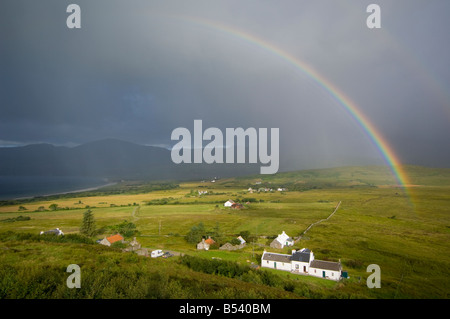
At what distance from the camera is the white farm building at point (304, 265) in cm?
2997

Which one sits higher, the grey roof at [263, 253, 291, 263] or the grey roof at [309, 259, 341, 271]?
the grey roof at [309, 259, 341, 271]

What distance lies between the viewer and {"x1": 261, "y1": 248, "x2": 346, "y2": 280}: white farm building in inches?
1180

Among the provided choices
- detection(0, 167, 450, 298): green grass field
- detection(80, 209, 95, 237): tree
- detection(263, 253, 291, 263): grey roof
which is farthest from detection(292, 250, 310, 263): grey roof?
detection(80, 209, 95, 237): tree

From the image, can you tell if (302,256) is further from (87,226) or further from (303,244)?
(87,226)

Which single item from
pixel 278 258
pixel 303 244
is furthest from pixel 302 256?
pixel 303 244

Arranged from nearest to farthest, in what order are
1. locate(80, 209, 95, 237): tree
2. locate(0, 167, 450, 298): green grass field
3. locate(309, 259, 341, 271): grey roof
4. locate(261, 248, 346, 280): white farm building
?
locate(0, 167, 450, 298): green grass field
locate(309, 259, 341, 271): grey roof
locate(261, 248, 346, 280): white farm building
locate(80, 209, 95, 237): tree

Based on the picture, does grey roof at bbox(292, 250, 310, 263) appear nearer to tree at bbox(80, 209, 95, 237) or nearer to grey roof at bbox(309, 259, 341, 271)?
grey roof at bbox(309, 259, 341, 271)

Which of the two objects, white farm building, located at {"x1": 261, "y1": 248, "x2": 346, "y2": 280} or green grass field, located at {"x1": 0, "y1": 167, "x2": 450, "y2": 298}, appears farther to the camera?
white farm building, located at {"x1": 261, "y1": 248, "x2": 346, "y2": 280}

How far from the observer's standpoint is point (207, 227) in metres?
59.0

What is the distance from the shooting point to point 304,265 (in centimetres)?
3209

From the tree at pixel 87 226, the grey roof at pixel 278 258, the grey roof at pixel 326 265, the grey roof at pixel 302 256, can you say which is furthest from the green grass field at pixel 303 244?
the grey roof at pixel 302 256

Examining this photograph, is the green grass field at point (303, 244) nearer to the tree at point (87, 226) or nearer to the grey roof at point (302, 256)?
the tree at point (87, 226)
